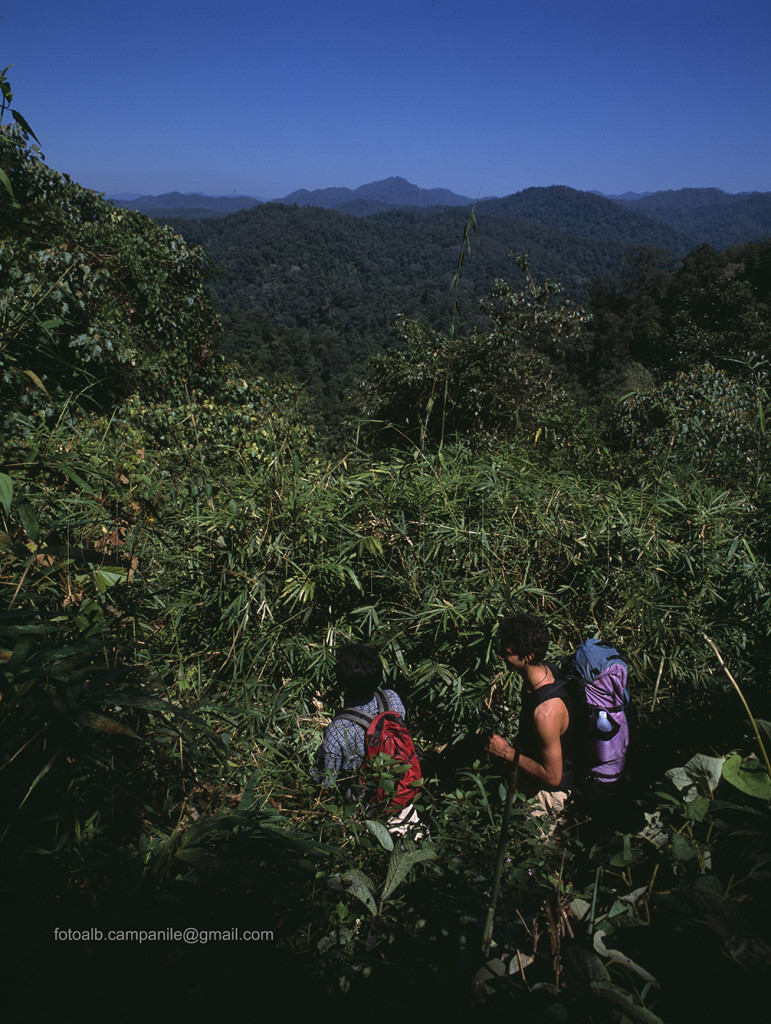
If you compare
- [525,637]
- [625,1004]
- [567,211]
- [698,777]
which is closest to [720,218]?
[567,211]

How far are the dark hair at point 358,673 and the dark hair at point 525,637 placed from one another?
0.49 metres

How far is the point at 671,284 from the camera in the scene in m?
32.7

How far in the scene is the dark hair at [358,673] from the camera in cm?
199

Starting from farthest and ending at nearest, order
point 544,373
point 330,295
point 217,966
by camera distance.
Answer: point 330,295 → point 544,373 → point 217,966

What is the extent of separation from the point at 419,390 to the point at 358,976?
281 inches

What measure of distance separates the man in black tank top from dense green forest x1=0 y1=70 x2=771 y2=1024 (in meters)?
0.18

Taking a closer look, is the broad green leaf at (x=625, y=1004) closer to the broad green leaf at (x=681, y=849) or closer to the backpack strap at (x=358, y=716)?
the broad green leaf at (x=681, y=849)

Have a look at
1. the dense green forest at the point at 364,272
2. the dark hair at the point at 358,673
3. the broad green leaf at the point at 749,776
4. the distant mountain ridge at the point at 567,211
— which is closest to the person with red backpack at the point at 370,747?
the dark hair at the point at 358,673

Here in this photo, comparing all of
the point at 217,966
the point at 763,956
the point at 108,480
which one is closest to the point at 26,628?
the point at 217,966

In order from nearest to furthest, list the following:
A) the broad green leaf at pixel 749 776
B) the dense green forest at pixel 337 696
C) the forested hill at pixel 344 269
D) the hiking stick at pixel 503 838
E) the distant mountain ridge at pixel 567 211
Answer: the hiking stick at pixel 503 838, the dense green forest at pixel 337 696, the broad green leaf at pixel 749 776, the forested hill at pixel 344 269, the distant mountain ridge at pixel 567 211

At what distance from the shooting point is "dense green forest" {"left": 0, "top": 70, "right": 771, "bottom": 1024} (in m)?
0.85

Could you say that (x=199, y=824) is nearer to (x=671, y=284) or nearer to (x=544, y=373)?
(x=544, y=373)

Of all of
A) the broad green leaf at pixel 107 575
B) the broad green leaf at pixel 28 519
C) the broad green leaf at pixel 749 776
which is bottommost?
the broad green leaf at pixel 749 776

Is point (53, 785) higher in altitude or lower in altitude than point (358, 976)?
higher
